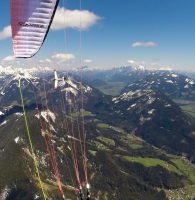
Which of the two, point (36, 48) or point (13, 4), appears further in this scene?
point (36, 48)

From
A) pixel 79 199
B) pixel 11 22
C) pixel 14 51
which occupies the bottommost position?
pixel 79 199

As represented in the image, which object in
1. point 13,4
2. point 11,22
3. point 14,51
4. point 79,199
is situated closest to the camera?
point 13,4

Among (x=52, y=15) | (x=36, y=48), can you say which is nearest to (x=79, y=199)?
(x=36, y=48)

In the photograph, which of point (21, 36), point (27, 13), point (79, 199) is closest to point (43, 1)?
point (27, 13)

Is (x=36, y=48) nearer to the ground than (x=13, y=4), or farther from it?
nearer to the ground

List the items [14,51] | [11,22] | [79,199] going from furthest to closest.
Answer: [79,199], [14,51], [11,22]

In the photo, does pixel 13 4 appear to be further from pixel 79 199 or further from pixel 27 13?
pixel 79 199
